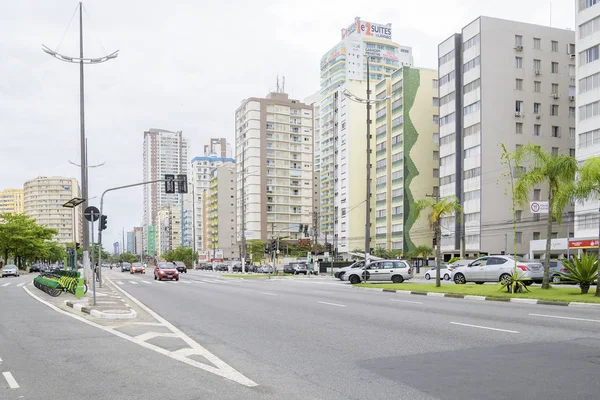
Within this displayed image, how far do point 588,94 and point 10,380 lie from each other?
59.1 metres

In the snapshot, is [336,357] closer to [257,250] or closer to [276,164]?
[257,250]

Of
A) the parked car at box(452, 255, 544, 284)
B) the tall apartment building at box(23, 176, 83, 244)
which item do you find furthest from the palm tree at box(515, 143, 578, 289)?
the tall apartment building at box(23, 176, 83, 244)

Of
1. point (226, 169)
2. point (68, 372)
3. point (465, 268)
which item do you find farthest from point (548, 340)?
point (226, 169)

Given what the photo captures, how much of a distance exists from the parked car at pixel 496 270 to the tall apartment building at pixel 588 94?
29.0 m

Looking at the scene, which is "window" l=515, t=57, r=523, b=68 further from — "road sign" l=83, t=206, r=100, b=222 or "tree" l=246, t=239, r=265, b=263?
"tree" l=246, t=239, r=265, b=263

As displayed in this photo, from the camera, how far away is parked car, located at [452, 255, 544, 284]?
28.0 m

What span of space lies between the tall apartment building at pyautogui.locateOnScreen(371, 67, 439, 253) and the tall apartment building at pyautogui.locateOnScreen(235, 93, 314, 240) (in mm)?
46238

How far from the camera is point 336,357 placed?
8.79 m

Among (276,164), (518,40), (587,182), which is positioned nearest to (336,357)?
(587,182)

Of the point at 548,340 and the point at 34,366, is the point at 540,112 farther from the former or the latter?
the point at 34,366

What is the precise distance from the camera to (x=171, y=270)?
43.6 meters

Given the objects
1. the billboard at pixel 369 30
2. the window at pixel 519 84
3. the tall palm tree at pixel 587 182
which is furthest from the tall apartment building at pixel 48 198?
the tall palm tree at pixel 587 182

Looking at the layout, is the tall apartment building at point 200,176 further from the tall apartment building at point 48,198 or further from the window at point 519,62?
the window at point 519,62

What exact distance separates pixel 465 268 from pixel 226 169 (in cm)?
12403
